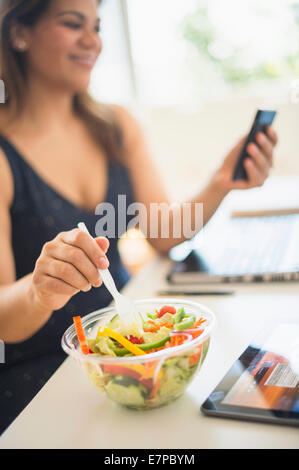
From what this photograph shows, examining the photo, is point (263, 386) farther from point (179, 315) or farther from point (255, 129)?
point (255, 129)

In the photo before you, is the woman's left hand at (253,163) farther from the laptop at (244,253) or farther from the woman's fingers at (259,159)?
the laptop at (244,253)

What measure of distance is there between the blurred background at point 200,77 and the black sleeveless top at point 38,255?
0.17m

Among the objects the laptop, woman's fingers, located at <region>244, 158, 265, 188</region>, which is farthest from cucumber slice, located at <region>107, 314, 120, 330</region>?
woman's fingers, located at <region>244, 158, 265, 188</region>

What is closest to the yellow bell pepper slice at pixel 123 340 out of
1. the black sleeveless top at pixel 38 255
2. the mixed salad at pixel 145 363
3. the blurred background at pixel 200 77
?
the mixed salad at pixel 145 363

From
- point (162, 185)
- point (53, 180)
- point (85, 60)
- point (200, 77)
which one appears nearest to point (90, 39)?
point (85, 60)

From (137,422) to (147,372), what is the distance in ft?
0.21

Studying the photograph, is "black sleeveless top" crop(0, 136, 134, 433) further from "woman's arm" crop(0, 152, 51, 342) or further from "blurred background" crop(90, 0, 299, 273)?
"blurred background" crop(90, 0, 299, 273)

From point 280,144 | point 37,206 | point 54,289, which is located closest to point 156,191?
point 37,206

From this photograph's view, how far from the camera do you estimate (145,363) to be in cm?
41

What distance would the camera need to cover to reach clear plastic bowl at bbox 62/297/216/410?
0.41 m

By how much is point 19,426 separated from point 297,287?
48 centimetres

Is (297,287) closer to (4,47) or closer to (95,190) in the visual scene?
(95,190)

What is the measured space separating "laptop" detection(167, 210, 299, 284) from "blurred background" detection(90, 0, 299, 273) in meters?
0.23

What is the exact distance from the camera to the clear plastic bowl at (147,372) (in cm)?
41
